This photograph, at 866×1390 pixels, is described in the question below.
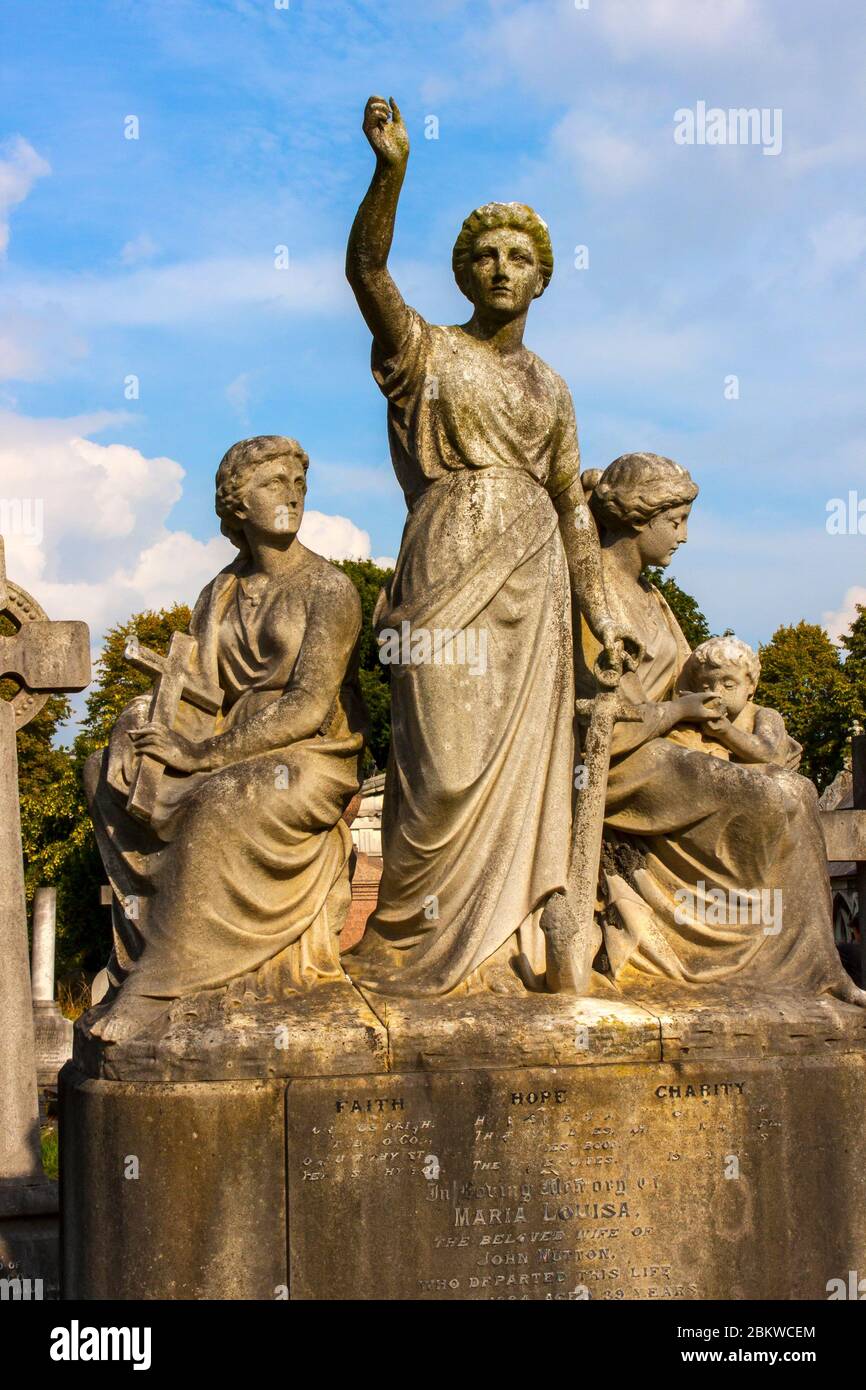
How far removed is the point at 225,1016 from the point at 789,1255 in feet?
7.67

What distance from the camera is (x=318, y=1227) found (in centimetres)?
604

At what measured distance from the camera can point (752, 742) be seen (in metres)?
7.24

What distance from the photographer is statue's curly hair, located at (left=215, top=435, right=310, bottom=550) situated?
709cm

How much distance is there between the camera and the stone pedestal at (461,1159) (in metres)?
6.04

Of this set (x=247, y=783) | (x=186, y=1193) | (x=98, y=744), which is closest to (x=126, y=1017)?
(x=186, y=1193)

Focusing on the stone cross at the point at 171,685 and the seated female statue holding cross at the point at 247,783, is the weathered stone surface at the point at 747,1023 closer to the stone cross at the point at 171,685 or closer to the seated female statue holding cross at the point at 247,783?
the seated female statue holding cross at the point at 247,783

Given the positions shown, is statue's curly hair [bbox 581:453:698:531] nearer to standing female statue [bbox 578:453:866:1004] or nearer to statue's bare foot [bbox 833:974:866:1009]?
standing female statue [bbox 578:453:866:1004]

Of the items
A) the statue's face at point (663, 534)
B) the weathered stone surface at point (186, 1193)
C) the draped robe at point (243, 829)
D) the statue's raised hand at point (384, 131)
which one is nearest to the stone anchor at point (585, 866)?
the statue's face at point (663, 534)

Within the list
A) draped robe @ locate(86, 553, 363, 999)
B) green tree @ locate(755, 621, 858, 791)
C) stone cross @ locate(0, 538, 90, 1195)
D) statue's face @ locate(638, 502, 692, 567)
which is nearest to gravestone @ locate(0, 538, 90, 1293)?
stone cross @ locate(0, 538, 90, 1195)

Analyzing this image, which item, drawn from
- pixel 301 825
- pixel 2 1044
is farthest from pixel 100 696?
pixel 301 825

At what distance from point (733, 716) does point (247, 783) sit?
225 cm

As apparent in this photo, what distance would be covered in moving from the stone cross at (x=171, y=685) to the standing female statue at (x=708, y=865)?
166cm

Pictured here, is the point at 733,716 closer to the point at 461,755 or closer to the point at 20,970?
the point at 461,755

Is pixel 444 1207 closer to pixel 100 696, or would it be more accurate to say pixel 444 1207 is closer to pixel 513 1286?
pixel 513 1286
